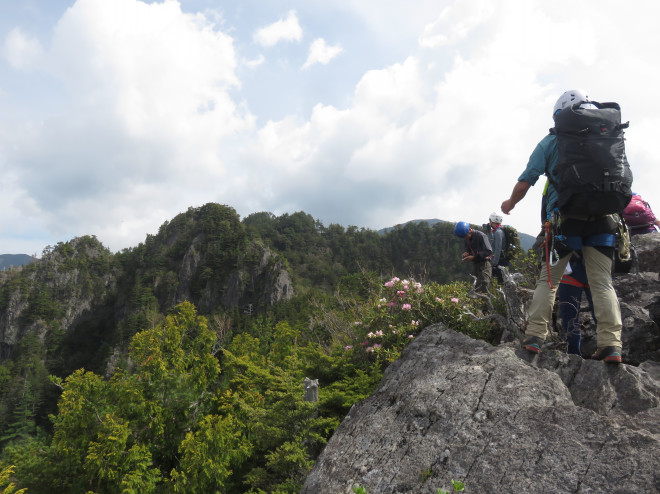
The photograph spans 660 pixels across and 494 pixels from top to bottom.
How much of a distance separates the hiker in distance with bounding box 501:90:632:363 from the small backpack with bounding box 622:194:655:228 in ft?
5.91

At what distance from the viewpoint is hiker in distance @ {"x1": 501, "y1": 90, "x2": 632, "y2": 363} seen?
9.04 ft

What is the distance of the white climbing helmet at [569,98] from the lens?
298 centimetres

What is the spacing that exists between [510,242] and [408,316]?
8.92 ft

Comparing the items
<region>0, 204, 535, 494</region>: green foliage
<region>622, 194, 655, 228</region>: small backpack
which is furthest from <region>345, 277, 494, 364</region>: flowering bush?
<region>622, 194, 655, 228</region>: small backpack

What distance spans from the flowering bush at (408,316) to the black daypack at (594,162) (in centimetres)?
235

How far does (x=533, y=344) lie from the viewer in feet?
10.5

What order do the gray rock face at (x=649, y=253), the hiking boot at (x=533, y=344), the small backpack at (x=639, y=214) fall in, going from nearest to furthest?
1. the hiking boot at (x=533, y=344)
2. the small backpack at (x=639, y=214)
3. the gray rock face at (x=649, y=253)

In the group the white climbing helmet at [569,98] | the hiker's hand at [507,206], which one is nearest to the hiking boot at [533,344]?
the hiker's hand at [507,206]

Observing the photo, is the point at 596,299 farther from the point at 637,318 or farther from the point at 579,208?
the point at 637,318

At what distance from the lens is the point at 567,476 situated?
199cm

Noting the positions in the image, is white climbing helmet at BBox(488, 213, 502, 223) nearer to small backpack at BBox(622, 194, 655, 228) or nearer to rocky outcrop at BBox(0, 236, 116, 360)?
small backpack at BBox(622, 194, 655, 228)

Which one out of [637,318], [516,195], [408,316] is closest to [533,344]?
[516,195]

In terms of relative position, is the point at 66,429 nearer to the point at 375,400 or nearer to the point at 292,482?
the point at 292,482

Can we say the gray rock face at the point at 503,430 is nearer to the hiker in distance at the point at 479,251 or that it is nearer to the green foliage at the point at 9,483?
the hiker in distance at the point at 479,251
